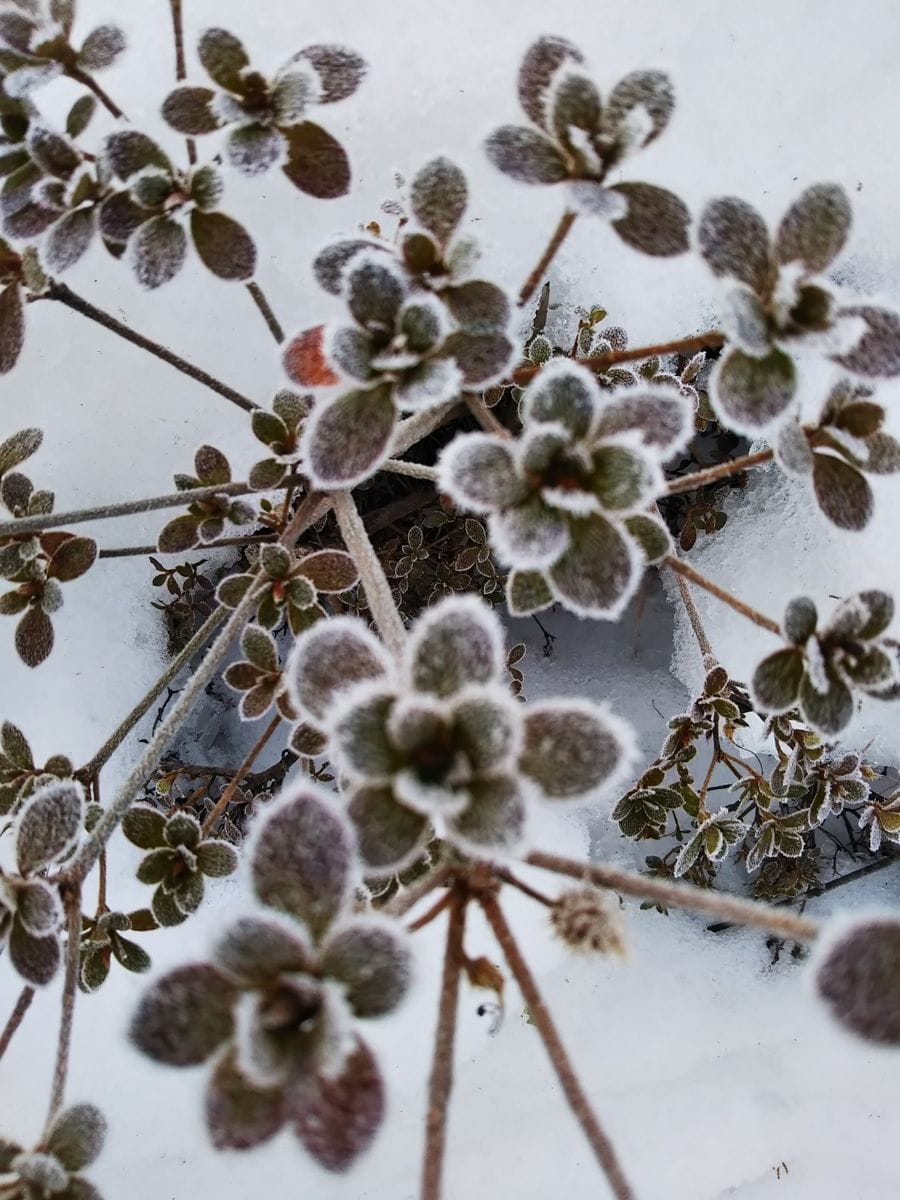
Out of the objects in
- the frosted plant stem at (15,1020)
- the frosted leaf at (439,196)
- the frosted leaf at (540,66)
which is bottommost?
the frosted plant stem at (15,1020)

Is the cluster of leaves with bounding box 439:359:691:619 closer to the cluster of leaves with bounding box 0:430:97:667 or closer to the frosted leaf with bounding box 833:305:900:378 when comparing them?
the frosted leaf with bounding box 833:305:900:378

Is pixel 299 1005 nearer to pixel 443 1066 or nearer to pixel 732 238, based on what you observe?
pixel 443 1066

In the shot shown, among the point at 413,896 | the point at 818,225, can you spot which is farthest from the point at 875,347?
the point at 413,896

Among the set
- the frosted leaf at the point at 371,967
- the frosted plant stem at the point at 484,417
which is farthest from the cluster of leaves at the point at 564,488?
the frosted leaf at the point at 371,967

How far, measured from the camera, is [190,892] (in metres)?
0.93

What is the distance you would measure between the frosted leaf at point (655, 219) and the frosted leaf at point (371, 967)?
0.51 metres

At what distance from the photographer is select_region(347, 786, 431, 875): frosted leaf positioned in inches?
20.0

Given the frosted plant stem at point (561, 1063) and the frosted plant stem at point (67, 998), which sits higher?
the frosted plant stem at point (561, 1063)

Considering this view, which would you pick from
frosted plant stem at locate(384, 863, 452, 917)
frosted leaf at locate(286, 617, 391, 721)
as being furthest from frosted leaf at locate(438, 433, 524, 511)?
frosted plant stem at locate(384, 863, 452, 917)

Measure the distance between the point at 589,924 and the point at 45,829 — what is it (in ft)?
1.39

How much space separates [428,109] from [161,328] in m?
0.46

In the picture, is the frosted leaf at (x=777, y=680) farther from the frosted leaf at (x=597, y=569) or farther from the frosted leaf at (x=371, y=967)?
the frosted leaf at (x=371, y=967)

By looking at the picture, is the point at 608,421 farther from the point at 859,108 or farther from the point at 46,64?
the point at 859,108

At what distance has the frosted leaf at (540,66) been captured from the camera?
27.6 inches
